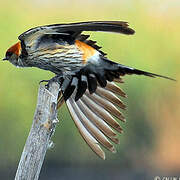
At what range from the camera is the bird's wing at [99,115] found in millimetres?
1749

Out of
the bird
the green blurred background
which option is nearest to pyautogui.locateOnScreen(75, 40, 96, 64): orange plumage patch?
the bird

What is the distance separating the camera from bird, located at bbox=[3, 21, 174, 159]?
5.74 ft

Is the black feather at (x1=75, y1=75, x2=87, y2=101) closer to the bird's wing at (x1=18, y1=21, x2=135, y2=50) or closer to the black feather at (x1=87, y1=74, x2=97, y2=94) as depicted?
the black feather at (x1=87, y1=74, x2=97, y2=94)

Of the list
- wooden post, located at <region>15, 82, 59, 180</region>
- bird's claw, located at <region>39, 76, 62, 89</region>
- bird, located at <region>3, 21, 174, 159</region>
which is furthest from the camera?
bird, located at <region>3, 21, 174, 159</region>

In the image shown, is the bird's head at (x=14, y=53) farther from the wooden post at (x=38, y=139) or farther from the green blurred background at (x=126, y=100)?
the green blurred background at (x=126, y=100)

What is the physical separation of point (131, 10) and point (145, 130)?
59 centimetres

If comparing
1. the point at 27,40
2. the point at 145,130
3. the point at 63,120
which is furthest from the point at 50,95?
the point at 145,130

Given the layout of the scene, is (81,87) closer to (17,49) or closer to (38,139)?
(17,49)

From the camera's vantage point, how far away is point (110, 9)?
277cm

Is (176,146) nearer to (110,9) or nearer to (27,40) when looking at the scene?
(110,9)

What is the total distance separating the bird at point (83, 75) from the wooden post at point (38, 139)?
0.22m

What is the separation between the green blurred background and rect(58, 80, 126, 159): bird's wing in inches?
31.0

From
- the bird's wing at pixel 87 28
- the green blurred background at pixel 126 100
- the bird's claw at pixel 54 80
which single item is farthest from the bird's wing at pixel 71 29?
the green blurred background at pixel 126 100

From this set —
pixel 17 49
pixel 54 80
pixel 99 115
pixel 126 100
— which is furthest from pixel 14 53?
pixel 126 100
